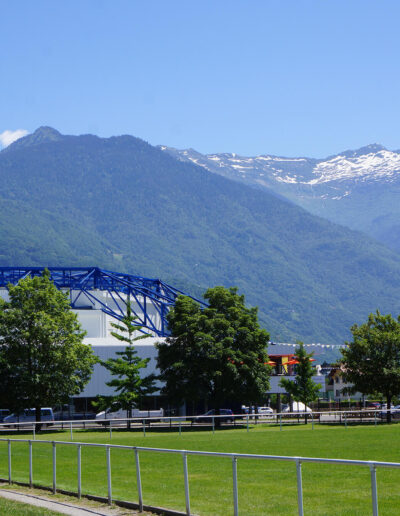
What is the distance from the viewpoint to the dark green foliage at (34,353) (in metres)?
64.5

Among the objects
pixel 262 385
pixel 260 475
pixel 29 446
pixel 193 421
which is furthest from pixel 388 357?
pixel 260 475

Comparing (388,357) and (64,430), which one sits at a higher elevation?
(388,357)

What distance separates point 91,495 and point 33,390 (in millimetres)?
47343

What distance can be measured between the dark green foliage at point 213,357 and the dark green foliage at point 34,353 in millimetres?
8197

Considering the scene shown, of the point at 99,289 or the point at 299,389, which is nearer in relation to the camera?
the point at 299,389

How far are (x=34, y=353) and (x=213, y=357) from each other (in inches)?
576

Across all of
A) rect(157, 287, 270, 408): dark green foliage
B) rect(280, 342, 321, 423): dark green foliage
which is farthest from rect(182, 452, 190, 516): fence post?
rect(280, 342, 321, 423): dark green foliage

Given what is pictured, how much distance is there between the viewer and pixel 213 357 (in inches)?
2613

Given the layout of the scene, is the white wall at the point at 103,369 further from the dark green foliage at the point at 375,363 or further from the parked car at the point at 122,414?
the dark green foliage at the point at 375,363

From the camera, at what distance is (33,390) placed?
211ft

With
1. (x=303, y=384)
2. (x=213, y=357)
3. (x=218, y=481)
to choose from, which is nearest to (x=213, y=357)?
(x=213, y=357)

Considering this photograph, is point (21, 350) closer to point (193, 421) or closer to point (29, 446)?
point (193, 421)

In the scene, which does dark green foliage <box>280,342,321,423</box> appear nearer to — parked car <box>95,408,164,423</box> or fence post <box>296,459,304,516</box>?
parked car <box>95,408,164,423</box>

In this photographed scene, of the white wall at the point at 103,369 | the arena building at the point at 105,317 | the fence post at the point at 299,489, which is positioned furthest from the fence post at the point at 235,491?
the white wall at the point at 103,369
